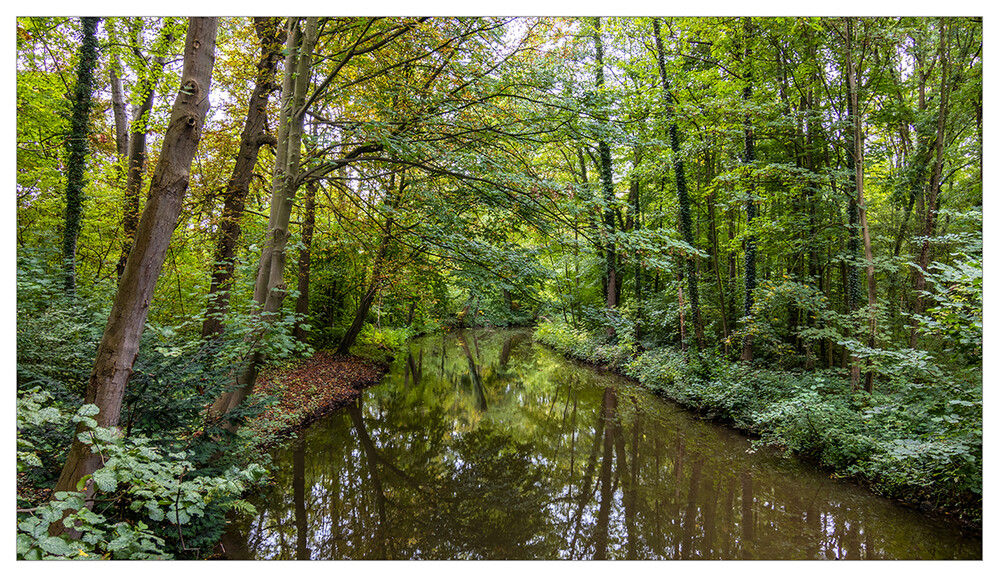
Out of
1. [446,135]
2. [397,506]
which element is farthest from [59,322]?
[446,135]

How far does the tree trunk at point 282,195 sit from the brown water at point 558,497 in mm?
1357

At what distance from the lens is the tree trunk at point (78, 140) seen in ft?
16.5

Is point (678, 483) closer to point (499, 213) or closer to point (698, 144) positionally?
point (499, 213)

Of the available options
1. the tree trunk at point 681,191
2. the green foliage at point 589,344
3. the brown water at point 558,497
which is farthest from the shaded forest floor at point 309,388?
the tree trunk at point 681,191

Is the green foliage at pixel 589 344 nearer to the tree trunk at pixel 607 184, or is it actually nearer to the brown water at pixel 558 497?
the tree trunk at pixel 607 184

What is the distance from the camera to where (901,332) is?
22.0 feet

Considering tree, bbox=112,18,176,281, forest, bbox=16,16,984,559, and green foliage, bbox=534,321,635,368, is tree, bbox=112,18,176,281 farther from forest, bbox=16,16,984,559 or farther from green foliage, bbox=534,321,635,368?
green foliage, bbox=534,321,635,368

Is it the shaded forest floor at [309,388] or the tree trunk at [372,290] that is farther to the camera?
the tree trunk at [372,290]

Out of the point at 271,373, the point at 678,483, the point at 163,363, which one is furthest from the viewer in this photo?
the point at 271,373

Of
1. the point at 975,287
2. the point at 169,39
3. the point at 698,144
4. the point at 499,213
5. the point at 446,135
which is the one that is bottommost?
the point at 975,287

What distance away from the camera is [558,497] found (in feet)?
15.5

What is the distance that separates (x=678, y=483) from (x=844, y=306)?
18.4 feet

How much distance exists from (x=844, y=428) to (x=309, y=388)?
8.22 metres

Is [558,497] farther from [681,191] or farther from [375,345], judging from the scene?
[375,345]
